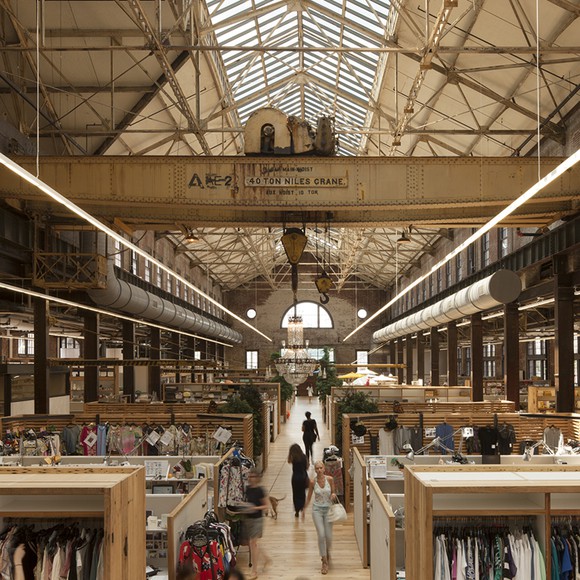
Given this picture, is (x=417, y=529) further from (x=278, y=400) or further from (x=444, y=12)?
(x=278, y=400)

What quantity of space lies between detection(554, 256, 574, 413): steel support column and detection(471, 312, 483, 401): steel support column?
6.34 metres

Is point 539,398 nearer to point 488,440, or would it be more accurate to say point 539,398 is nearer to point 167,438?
point 488,440

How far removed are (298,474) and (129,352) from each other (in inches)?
559

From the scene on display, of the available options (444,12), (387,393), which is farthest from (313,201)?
(387,393)

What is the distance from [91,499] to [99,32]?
12319 millimetres

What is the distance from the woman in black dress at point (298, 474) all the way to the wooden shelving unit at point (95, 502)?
18.9 feet

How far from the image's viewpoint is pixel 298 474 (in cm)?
1142

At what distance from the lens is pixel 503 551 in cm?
488

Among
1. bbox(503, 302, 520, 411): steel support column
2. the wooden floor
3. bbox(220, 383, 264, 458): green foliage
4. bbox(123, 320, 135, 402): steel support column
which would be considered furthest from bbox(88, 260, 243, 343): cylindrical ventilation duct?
bbox(503, 302, 520, 411): steel support column

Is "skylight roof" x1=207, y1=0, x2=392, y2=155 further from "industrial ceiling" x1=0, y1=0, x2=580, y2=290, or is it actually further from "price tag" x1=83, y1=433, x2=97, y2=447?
"price tag" x1=83, y1=433, x2=97, y2=447

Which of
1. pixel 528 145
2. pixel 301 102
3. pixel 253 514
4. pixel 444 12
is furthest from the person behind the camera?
pixel 301 102

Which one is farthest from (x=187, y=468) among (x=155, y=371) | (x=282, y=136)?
(x=155, y=371)

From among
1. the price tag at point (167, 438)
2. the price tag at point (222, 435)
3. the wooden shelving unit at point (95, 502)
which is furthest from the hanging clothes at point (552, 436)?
the wooden shelving unit at point (95, 502)

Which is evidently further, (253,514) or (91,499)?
(253,514)
